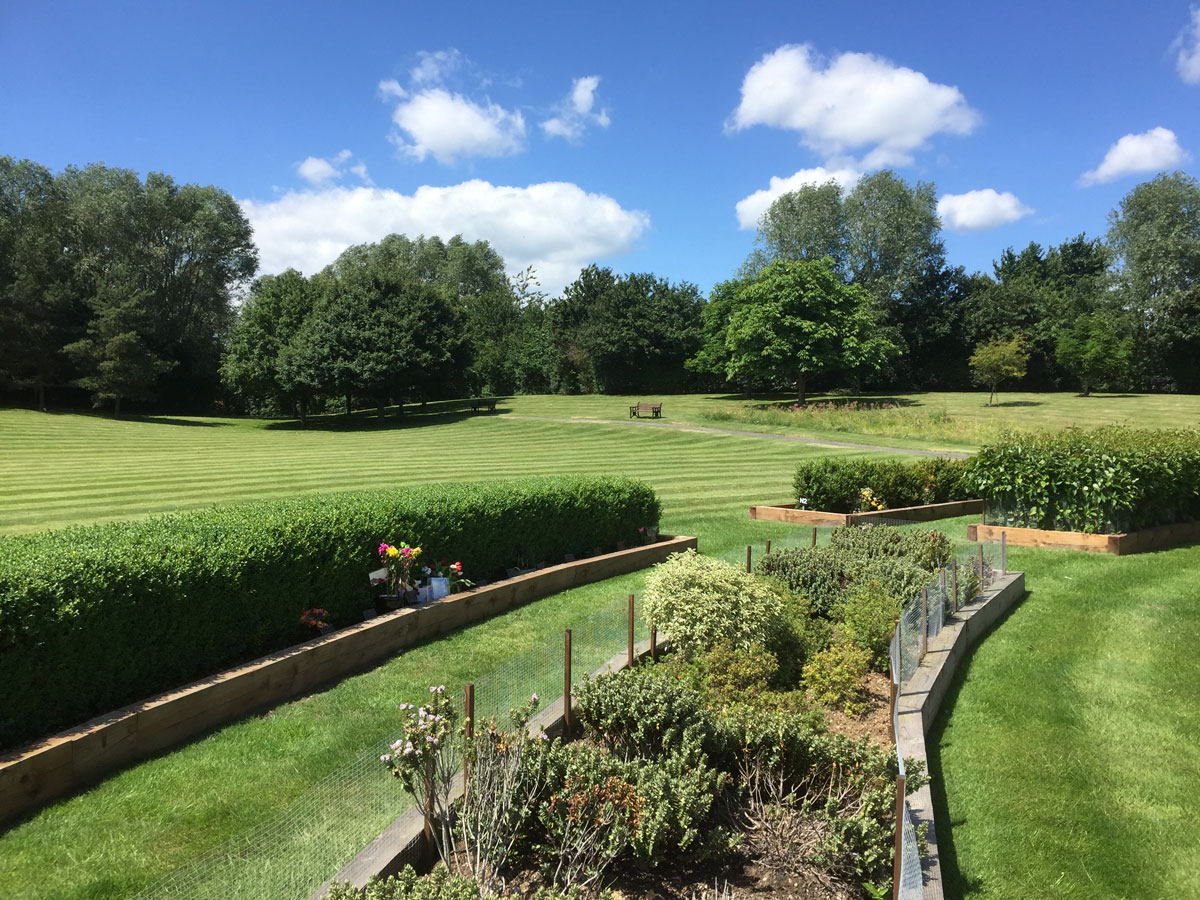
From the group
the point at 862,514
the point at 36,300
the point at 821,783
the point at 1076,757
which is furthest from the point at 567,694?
the point at 36,300

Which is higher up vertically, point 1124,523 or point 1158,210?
point 1158,210

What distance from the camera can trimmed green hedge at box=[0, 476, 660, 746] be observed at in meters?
4.66

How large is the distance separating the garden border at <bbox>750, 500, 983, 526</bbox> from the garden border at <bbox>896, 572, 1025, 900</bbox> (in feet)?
12.9

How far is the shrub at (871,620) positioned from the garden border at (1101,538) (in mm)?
5178

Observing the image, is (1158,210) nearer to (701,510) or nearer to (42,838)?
(701,510)

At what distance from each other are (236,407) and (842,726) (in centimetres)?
5599

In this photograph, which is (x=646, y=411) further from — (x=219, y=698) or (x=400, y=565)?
(x=219, y=698)

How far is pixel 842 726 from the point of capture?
5.48 metres

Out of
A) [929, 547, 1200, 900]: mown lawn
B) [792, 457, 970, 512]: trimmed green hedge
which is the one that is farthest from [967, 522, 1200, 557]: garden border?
[929, 547, 1200, 900]: mown lawn

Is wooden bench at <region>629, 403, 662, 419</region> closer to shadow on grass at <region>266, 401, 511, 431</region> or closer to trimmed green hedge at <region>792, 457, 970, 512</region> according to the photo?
shadow on grass at <region>266, 401, 511, 431</region>

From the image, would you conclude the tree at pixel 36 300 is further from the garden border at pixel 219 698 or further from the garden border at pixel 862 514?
the garden border at pixel 219 698

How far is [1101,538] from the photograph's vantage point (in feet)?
37.5

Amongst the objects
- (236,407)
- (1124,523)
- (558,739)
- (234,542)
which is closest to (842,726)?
(558,739)

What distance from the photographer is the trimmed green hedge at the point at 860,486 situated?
14.1 meters
